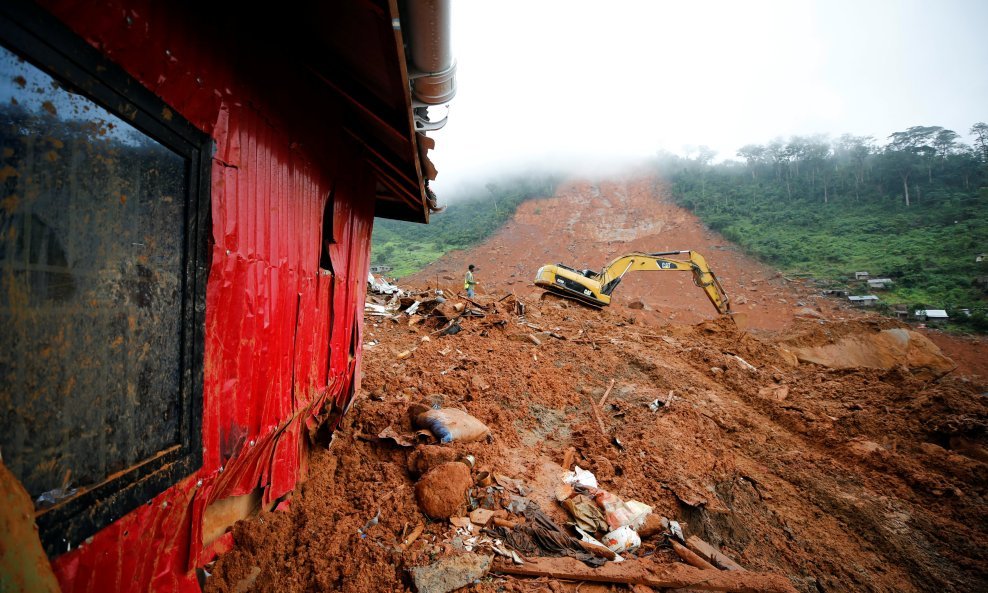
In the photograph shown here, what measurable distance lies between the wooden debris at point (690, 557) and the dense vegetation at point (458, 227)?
28.2 metres

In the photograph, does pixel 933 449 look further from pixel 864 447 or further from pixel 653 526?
pixel 653 526

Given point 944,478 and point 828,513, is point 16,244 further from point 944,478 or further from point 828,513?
point 944,478

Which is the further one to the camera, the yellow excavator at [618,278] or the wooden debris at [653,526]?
the yellow excavator at [618,278]

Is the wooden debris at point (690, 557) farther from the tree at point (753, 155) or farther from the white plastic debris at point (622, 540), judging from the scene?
the tree at point (753, 155)

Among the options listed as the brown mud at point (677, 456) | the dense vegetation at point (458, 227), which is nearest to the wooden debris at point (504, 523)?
the brown mud at point (677, 456)

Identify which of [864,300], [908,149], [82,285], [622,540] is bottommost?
[622,540]

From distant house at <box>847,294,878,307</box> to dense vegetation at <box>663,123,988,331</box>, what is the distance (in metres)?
0.41

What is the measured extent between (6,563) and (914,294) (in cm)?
2770

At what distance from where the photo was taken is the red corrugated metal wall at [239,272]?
120cm

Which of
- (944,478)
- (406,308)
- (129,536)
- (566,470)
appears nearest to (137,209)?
(129,536)

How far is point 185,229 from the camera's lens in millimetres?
1396

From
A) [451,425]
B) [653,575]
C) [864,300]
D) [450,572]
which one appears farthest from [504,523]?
[864,300]

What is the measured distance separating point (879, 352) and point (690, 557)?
31.6ft

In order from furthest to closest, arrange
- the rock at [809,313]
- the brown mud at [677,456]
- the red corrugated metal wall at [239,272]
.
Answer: the rock at [809,313] < the brown mud at [677,456] < the red corrugated metal wall at [239,272]
